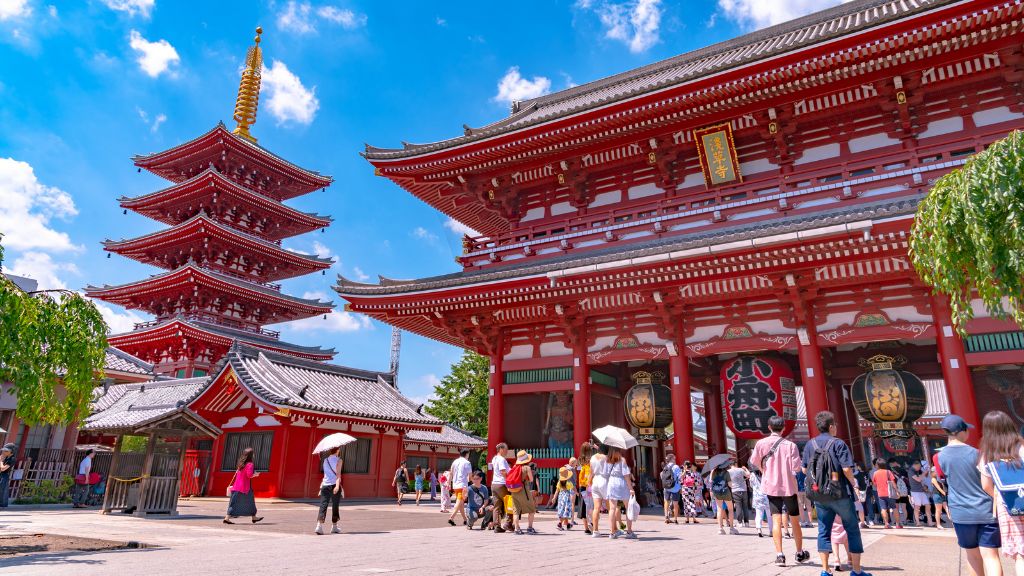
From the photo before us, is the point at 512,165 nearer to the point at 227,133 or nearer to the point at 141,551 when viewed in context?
the point at 141,551

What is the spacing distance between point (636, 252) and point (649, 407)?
4448mm

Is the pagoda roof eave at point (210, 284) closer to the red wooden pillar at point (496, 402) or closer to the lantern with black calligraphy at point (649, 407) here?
the red wooden pillar at point (496, 402)

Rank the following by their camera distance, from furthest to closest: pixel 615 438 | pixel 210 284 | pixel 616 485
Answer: pixel 210 284, pixel 615 438, pixel 616 485

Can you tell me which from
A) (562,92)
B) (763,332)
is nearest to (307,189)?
(562,92)

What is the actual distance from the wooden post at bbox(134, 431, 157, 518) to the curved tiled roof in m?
4.37

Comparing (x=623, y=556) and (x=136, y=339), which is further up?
(x=136, y=339)

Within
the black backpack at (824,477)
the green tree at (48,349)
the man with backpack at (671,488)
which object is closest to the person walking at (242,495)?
the green tree at (48,349)

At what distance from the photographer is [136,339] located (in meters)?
36.2

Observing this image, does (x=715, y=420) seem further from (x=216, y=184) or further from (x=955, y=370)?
(x=216, y=184)


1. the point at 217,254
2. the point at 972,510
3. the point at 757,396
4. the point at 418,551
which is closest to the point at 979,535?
the point at 972,510

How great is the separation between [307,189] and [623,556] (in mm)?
41663

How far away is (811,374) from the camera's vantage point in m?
13.8

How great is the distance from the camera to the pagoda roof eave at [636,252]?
470 inches

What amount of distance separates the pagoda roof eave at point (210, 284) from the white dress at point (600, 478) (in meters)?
31.2
